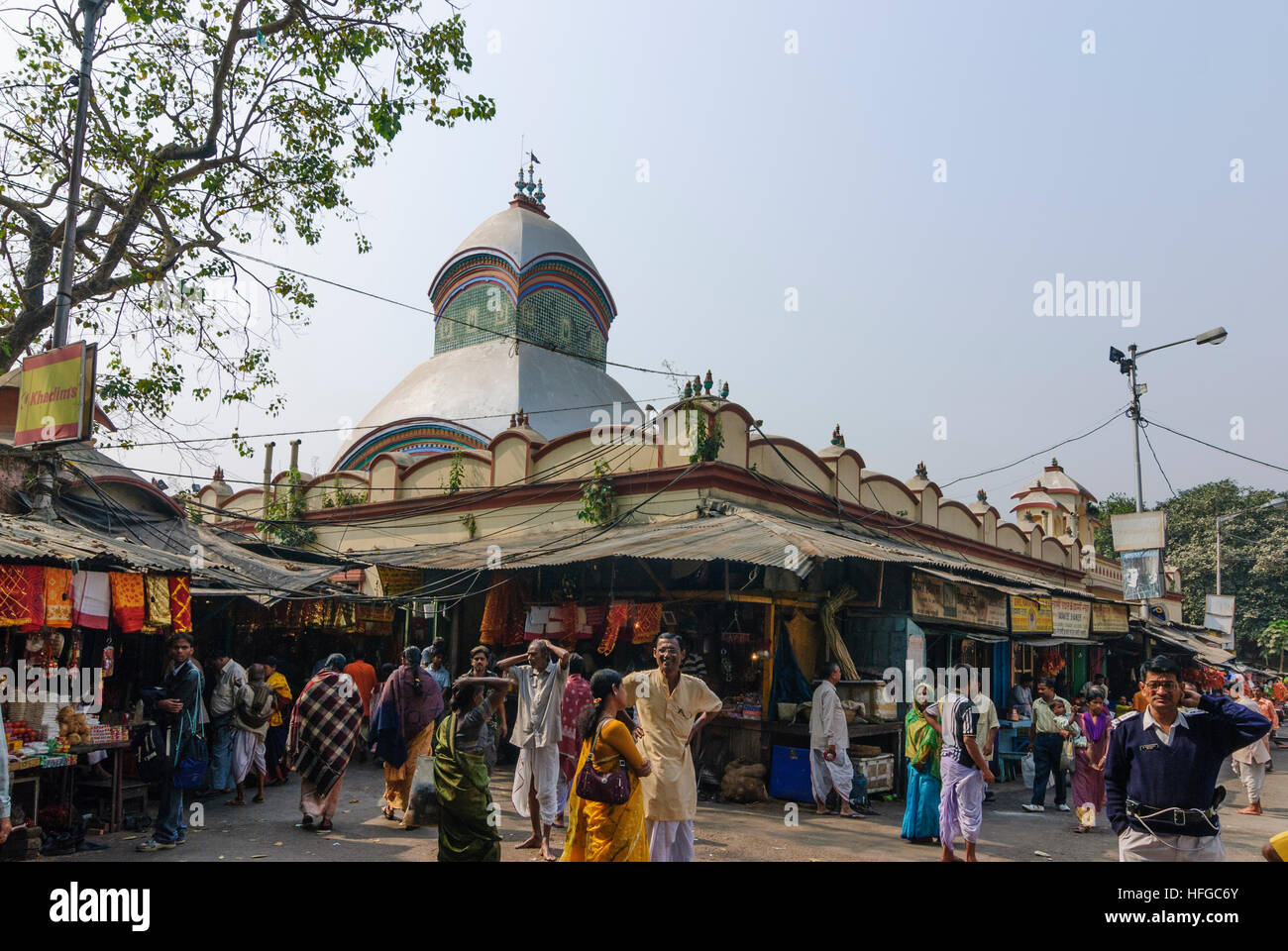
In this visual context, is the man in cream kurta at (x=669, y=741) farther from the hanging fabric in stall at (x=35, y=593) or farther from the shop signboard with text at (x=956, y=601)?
the shop signboard with text at (x=956, y=601)

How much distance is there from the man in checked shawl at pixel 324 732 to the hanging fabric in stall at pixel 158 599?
8.53 feet

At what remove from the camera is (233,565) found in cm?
1311

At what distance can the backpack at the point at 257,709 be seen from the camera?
31.2 feet

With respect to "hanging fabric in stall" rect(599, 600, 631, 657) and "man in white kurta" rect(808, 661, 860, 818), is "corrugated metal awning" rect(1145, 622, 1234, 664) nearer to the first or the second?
"man in white kurta" rect(808, 661, 860, 818)

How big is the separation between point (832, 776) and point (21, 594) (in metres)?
7.92

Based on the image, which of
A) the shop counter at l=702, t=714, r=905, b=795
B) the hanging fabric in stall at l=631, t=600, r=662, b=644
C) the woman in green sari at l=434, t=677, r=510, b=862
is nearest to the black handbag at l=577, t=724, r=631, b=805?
the woman in green sari at l=434, t=677, r=510, b=862

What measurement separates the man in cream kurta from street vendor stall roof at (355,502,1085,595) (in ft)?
13.3

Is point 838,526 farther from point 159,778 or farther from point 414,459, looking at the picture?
point 159,778

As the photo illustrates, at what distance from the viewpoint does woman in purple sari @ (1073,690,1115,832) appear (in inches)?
390

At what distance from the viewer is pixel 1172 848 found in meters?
4.62

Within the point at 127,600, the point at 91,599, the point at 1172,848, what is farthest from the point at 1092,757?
the point at 91,599

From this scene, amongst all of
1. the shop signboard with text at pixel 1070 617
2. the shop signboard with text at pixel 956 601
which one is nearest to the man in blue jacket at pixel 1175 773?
the shop signboard with text at pixel 956 601
